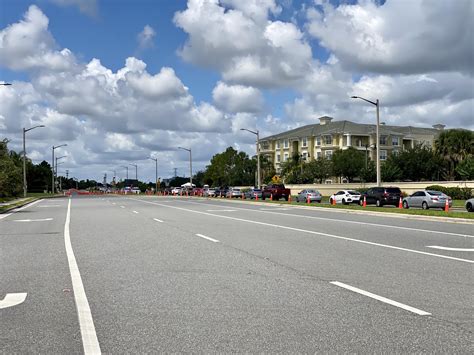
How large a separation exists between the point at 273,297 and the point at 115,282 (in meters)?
2.84

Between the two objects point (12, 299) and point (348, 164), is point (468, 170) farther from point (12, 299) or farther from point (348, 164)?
point (12, 299)

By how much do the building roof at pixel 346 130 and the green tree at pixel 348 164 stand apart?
15.1 meters

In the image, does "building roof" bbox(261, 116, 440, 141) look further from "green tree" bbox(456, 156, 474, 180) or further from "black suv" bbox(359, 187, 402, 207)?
"black suv" bbox(359, 187, 402, 207)

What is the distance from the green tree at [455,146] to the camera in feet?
249

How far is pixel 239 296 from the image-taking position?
26.4 feet

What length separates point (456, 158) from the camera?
77.2m

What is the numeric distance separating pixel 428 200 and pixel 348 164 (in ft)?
196

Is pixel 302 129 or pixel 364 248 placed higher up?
pixel 302 129

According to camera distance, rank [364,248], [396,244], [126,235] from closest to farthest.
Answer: [364,248] < [396,244] < [126,235]

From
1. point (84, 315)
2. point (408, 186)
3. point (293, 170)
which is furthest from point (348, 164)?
point (84, 315)

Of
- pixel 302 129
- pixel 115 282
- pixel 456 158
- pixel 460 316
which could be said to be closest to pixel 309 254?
pixel 115 282

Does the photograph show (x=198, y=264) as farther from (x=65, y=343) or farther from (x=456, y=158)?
(x=456, y=158)

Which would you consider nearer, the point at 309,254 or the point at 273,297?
the point at 273,297

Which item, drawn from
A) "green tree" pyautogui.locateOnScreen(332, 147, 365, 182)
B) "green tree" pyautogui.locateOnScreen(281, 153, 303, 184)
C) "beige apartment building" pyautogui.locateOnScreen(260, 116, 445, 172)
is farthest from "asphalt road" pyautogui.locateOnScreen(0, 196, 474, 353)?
"beige apartment building" pyautogui.locateOnScreen(260, 116, 445, 172)
